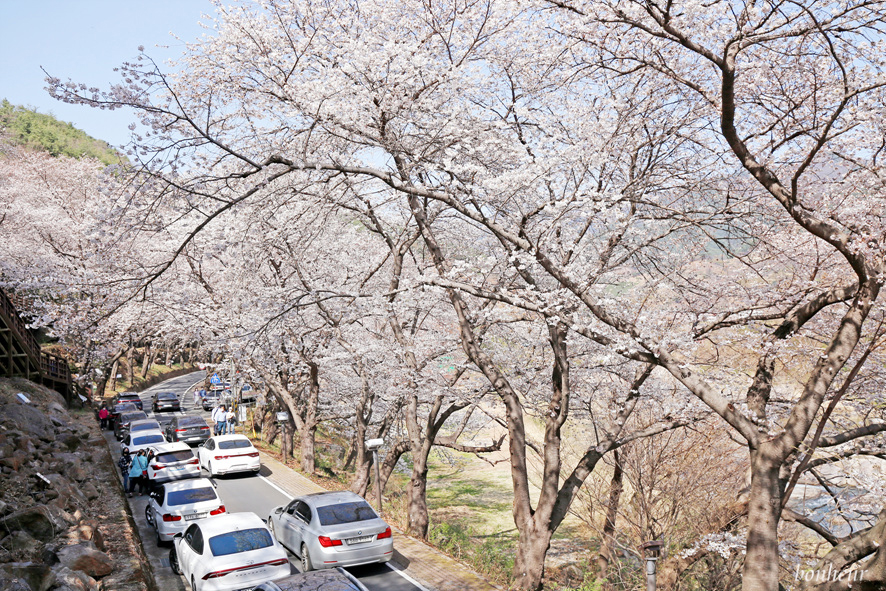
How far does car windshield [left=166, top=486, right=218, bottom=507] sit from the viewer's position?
15.3m

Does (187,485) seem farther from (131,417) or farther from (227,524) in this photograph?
(131,417)

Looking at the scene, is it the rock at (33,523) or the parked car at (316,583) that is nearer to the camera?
the parked car at (316,583)

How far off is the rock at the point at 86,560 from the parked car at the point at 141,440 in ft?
47.3

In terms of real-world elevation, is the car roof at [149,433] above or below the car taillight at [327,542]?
below

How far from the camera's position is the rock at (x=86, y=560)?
9.77 meters

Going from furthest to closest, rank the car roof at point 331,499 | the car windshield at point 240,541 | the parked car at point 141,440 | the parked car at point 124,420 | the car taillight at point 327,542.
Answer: the parked car at point 124,420 → the parked car at point 141,440 → the car roof at point 331,499 → the car taillight at point 327,542 → the car windshield at point 240,541

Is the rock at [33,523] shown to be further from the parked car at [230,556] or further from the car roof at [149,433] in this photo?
the car roof at [149,433]

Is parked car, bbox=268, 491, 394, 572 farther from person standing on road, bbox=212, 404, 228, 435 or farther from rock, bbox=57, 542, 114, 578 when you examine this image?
person standing on road, bbox=212, 404, 228, 435

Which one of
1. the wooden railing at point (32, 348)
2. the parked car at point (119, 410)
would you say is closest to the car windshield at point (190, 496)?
the wooden railing at point (32, 348)

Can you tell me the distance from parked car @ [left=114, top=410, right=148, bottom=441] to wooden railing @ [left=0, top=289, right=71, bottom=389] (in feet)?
13.9

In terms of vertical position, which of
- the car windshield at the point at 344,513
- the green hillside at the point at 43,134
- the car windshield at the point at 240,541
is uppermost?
the green hillside at the point at 43,134

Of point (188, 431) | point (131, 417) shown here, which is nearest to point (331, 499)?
point (188, 431)

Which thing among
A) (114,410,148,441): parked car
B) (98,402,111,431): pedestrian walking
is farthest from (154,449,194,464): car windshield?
(98,402,111,431): pedestrian walking

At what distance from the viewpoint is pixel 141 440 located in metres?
24.4
